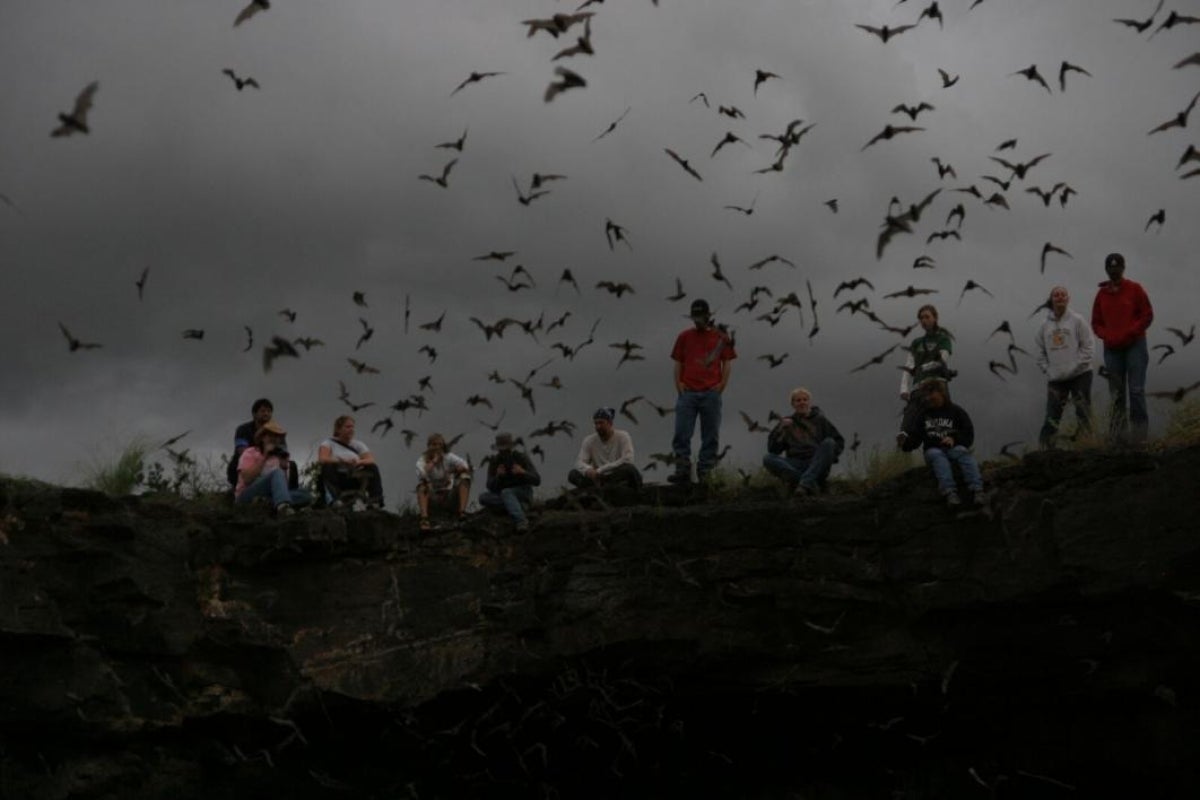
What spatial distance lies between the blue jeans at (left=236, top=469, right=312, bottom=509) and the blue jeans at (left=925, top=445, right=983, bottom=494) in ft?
25.2

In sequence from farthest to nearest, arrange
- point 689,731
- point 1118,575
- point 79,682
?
point 689,731
point 79,682
point 1118,575

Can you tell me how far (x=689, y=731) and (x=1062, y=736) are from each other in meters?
4.55

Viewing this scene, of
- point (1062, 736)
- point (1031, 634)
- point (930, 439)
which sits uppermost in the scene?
point (930, 439)

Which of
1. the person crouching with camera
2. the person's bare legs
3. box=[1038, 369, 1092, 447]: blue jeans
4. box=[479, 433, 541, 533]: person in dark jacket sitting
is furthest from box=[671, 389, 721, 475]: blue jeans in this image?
the person crouching with camera

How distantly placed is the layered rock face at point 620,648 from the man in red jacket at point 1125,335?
0.89 metres

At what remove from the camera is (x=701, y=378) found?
18453 millimetres

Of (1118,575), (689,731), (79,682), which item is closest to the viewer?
(1118,575)

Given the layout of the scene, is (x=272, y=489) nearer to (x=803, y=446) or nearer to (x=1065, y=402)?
(x=803, y=446)

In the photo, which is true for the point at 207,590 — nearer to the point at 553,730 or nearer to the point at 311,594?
the point at 311,594

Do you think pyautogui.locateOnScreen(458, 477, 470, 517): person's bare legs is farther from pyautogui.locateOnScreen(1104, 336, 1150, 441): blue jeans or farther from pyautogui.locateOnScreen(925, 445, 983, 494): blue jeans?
pyautogui.locateOnScreen(1104, 336, 1150, 441): blue jeans

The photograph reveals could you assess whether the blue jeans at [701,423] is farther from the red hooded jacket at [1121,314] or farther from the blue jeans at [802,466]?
the red hooded jacket at [1121,314]

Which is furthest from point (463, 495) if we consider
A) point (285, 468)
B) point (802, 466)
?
point (802, 466)

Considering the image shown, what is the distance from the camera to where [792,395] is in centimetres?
1795

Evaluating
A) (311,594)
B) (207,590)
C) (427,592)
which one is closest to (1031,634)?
(427,592)
